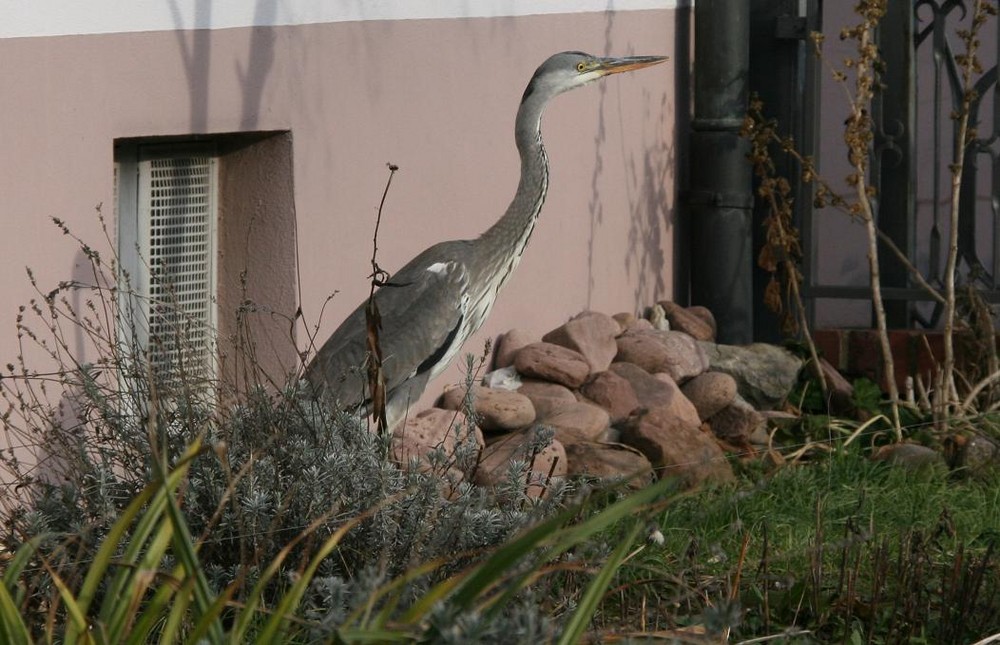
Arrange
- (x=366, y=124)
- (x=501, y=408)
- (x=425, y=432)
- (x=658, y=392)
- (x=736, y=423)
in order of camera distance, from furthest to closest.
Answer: (x=736, y=423)
(x=658, y=392)
(x=501, y=408)
(x=366, y=124)
(x=425, y=432)

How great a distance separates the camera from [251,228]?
514 centimetres

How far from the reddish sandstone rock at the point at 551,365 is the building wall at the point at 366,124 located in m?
0.19

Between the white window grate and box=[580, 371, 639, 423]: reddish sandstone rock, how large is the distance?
167 centimetres

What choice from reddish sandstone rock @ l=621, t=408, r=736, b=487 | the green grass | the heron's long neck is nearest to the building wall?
the heron's long neck

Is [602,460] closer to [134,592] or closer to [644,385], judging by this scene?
[644,385]

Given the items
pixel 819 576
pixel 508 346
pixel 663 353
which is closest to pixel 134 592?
pixel 819 576

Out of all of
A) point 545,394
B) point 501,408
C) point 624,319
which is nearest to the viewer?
point 501,408

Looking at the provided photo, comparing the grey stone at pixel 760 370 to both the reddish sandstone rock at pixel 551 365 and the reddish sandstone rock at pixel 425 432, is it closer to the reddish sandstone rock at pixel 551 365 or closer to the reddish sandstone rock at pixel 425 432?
the reddish sandstone rock at pixel 551 365

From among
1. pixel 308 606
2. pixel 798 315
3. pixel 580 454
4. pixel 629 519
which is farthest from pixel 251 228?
pixel 798 315

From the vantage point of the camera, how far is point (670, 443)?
5547mm

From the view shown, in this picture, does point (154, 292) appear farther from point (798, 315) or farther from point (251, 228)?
point (798, 315)

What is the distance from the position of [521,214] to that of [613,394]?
4.01ft

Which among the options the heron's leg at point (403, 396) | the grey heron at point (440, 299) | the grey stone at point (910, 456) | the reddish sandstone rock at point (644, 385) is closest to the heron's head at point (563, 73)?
the grey heron at point (440, 299)

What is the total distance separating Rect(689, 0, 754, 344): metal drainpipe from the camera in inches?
293
